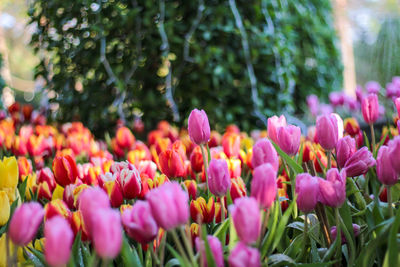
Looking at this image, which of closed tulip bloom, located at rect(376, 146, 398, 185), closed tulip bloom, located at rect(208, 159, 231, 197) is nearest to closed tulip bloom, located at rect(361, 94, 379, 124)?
closed tulip bloom, located at rect(376, 146, 398, 185)

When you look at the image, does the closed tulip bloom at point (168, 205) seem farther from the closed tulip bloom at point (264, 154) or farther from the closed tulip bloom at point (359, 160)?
the closed tulip bloom at point (359, 160)

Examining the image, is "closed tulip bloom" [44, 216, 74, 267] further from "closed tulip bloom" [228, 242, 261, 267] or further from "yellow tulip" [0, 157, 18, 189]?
"yellow tulip" [0, 157, 18, 189]

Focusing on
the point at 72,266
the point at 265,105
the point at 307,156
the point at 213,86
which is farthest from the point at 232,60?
the point at 72,266

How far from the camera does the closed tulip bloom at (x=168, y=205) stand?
21.1 inches

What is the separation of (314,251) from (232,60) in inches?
66.4

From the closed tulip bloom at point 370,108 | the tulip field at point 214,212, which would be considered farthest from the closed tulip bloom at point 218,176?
the closed tulip bloom at point 370,108

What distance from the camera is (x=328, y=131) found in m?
0.88

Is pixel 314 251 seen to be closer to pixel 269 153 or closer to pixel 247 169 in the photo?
pixel 269 153

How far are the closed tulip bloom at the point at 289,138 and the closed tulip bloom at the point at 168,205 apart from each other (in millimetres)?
400

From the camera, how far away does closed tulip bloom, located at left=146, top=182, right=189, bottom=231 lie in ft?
1.76

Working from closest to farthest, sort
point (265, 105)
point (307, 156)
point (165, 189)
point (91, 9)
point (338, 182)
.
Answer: point (165, 189)
point (338, 182)
point (307, 156)
point (91, 9)
point (265, 105)

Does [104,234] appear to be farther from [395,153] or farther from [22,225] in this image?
[395,153]

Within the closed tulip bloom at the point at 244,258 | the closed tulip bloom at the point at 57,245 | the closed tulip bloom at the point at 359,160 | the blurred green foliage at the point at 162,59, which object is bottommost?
the blurred green foliage at the point at 162,59

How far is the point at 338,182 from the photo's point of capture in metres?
0.70
